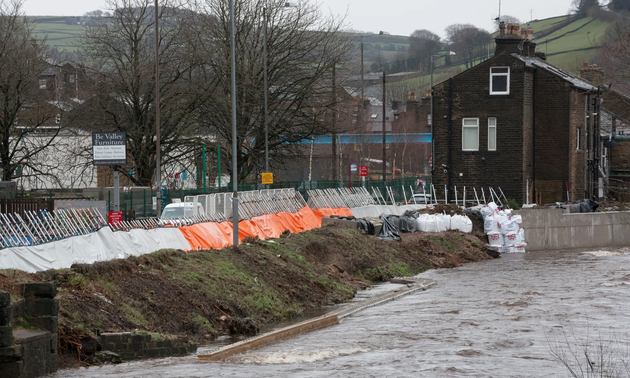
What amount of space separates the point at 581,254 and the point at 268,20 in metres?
21.9

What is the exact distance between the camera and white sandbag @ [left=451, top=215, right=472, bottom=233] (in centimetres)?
4128

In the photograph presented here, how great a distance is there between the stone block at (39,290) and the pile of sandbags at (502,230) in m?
31.6

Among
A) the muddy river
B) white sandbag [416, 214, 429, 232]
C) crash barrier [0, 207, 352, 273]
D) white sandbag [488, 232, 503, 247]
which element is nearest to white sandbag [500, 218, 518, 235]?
white sandbag [488, 232, 503, 247]

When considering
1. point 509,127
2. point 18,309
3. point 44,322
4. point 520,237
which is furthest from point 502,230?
point 18,309

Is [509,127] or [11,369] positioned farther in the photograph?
[509,127]

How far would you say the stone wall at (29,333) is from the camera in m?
11.9

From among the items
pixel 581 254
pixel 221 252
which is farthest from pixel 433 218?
pixel 221 252

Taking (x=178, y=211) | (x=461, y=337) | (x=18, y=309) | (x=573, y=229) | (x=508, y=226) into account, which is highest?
(x=178, y=211)

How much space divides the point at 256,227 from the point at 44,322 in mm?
19340

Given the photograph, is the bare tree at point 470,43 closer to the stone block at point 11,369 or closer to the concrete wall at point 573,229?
the concrete wall at point 573,229

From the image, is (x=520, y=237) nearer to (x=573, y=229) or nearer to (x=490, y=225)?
(x=490, y=225)

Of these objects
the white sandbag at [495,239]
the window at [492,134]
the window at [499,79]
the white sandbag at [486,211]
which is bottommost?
the white sandbag at [495,239]

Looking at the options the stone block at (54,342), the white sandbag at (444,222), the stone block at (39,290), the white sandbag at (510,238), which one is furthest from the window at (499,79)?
the stone block at (54,342)

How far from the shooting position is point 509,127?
159 feet
